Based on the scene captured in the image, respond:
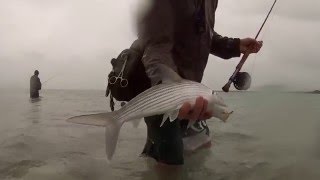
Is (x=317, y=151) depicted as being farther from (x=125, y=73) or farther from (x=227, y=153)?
(x=125, y=73)

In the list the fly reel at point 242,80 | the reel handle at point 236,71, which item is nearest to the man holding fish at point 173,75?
the reel handle at point 236,71

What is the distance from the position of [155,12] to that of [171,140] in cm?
128

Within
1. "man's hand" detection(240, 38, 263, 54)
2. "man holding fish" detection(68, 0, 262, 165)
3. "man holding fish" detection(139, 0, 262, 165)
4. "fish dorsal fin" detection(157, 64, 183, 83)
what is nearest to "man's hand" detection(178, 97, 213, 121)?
"man holding fish" detection(68, 0, 262, 165)

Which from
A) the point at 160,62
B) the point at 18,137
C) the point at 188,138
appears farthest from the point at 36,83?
the point at 160,62

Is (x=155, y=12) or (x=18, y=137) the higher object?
(x=155, y=12)

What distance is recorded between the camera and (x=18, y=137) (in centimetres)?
805

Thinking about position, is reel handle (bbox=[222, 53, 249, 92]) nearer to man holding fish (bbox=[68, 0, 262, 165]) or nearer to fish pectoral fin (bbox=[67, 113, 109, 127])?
man holding fish (bbox=[68, 0, 262, 165])

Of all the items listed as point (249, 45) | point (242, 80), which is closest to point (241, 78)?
point (242, 80)

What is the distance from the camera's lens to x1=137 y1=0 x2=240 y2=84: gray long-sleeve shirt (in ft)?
14.7

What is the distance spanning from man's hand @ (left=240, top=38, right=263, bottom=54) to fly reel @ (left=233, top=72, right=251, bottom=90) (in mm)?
320

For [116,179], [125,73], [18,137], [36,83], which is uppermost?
[125,73]

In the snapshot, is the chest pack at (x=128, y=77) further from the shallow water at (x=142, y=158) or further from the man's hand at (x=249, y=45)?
the man's hand at (x=249, y=45)

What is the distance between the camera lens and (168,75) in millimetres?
3988

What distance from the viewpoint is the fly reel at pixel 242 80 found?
20.0ft
